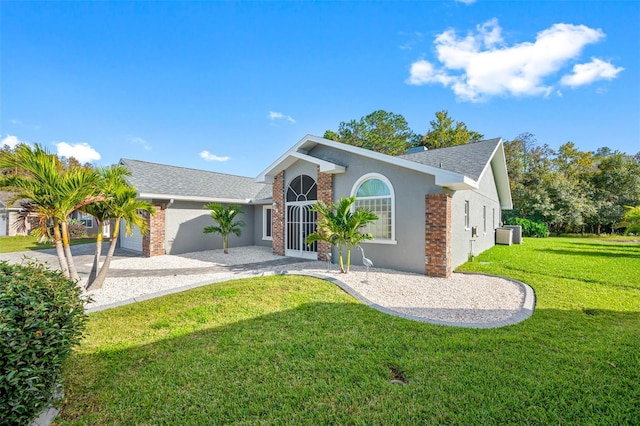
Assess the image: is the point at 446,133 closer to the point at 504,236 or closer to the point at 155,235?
the point at 504,236

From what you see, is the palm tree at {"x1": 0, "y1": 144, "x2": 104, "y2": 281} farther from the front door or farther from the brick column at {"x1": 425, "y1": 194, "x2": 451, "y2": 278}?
the brick column at {"x1": 425, "y1": 194, "x2": 451, "y2": 278}

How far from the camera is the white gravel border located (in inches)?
224

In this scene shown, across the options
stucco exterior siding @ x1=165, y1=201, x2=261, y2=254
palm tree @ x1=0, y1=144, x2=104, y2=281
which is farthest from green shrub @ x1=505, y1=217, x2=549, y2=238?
palm tree @ x1=0, y1=144, x2=104, y2=281

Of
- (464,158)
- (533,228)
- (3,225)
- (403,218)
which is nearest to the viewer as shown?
(403,218)

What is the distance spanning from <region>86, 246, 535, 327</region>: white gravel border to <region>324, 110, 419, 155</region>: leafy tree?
27.9 m

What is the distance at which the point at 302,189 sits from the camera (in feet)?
40.8

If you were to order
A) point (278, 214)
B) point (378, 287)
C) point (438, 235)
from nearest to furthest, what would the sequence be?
point (378, 287), point (438, 235), point (278, 214)

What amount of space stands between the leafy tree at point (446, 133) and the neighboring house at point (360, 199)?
708 inches

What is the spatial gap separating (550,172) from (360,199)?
3098 centimetres

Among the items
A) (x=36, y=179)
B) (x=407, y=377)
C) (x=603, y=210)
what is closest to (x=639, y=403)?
(x=407, y=377)

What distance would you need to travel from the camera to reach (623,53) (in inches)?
386

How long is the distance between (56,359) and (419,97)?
17.8 meters

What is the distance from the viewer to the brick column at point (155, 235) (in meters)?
12.9

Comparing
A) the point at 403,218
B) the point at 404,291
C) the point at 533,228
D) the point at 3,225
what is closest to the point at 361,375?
the point at 404,291
